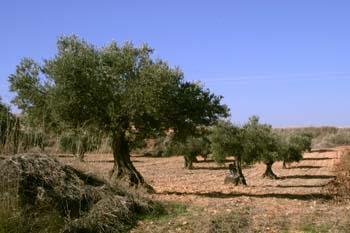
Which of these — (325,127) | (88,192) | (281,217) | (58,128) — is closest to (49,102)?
(58,128)

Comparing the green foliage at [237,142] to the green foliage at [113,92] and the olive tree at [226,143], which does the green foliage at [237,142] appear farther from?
the green foliage at [113,92]

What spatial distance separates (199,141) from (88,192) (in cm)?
4009

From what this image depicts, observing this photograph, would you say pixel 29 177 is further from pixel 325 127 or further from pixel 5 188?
pixel 325 127

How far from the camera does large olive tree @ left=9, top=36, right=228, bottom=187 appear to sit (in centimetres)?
1577

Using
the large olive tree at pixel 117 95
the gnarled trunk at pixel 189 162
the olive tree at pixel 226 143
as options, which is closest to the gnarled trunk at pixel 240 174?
the olive tree at pixel 226 143

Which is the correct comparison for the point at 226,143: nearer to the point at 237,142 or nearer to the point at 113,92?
the point at 237,142

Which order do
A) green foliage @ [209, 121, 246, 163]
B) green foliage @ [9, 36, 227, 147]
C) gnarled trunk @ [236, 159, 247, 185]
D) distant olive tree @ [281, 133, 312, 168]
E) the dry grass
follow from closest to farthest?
1. the dry grass
2. green foliage @ [9, 36, 227, 147]
3. gnarled trunk @ [236, 159, 247, 185]
4. green foliage @ [209, 121, 246, 163]
5. distant olive tree @ [281, 133, 312, 168]

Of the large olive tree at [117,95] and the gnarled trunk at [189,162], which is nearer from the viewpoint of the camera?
the large olive tree at [117,95]

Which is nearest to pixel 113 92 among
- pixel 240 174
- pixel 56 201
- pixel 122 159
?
pixel 122 159

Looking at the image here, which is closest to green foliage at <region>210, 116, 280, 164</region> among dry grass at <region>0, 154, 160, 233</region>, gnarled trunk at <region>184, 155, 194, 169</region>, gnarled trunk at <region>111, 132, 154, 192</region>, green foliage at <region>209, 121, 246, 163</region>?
green foliage at <region>209, 121, 246, 163</region>

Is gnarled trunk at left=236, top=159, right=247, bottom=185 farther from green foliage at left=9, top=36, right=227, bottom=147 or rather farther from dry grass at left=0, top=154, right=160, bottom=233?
dry grass at left=0, top=154, right=160, bottom=233

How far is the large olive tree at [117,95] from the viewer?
51.7 ft

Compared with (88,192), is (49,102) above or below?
above

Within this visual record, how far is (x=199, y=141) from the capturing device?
49812 mm
